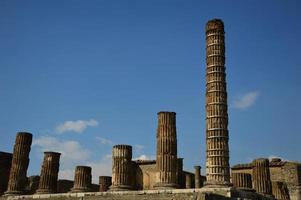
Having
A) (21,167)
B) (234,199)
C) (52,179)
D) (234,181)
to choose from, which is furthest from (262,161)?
(21,167)

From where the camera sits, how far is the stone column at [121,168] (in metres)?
18.9

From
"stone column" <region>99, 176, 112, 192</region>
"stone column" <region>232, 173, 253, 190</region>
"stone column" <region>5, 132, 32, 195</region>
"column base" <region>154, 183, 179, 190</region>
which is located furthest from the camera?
"stone column" <region>99, 176, 112, 192</region>

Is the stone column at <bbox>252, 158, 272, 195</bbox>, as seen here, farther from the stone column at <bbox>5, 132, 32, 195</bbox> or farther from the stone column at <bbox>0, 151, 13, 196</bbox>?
the stone column at <bbox>0, 151, 13, 196</bbox>

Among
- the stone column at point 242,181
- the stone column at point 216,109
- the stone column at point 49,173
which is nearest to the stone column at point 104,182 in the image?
the stone column at point 49,173

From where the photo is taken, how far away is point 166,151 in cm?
1811

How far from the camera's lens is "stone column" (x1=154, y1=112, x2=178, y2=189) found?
1748cm

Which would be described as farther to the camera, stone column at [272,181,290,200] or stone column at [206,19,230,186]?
stone column at [272,181,290,200]

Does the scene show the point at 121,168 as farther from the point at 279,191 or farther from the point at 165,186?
the point at 279,191

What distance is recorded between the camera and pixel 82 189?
816 inches

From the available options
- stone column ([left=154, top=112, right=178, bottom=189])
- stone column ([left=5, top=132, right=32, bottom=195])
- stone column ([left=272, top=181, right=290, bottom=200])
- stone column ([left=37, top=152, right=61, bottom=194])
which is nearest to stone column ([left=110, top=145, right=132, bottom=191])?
stone column ([left=154, top=112, right=178, bottom=189])

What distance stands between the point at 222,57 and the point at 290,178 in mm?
13971

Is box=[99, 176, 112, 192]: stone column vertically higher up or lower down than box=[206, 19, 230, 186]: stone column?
lower down

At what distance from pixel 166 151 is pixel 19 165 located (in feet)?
31.4

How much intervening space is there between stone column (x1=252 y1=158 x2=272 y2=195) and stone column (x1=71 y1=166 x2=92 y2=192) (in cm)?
864
